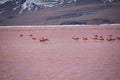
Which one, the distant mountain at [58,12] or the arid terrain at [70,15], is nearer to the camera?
the arid terrain at [70,15]

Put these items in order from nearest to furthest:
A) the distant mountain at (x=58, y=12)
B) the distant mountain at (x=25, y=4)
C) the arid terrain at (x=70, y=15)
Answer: the arid terrain at (x=70, y=15)
the distant mountain at (x=58, y=12)
the distant mountain at (x=25, y=4)

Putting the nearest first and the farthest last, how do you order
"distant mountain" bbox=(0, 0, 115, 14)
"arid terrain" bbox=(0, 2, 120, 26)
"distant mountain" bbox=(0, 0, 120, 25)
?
1. "arid terrain" bbox=(0, 2, 120, 26)
2. "distant mountain" bbox=(0, 0, 120, 25)
3. "distant mountain" bbox=(0, 0, 115, 14)

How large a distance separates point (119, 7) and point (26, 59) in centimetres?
5417

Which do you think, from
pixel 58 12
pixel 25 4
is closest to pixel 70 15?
pixel 58 12

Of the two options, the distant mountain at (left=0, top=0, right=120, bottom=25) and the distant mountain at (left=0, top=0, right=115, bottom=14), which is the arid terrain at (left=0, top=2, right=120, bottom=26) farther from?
the distant mountain at (left=0, top=0, right=115, bottom=14)

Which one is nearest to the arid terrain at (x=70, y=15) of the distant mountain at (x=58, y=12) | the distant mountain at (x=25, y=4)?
the distant mountain at (x=58, y=12)

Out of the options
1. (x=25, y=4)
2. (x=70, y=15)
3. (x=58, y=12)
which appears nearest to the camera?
(x=70, y=15)

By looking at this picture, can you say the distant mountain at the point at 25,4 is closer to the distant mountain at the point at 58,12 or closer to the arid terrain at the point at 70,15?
the distant mountain at the point at 58,12

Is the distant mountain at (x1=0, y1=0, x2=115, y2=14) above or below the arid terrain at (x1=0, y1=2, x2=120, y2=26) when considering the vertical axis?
above

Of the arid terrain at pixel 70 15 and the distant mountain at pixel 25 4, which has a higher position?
the distant mountain at pixel 25 4

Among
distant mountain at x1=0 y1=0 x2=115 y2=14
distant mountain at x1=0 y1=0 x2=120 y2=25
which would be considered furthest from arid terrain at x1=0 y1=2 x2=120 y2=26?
distant mountain at x1=0 y1=0 x2=115 y2=14

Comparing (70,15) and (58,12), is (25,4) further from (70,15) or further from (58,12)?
(70,15)

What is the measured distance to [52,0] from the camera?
68.9 metres

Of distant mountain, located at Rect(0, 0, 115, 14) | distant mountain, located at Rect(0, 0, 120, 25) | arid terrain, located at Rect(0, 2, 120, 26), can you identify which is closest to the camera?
arid terrain, located at Rect(0, 2, 120, 26)
